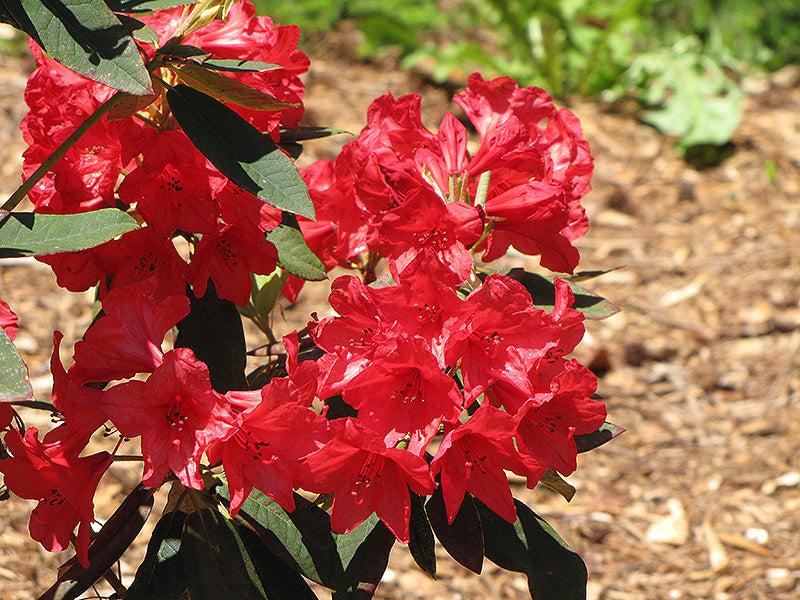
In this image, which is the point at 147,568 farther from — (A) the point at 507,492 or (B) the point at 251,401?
(A) the point at 507,492

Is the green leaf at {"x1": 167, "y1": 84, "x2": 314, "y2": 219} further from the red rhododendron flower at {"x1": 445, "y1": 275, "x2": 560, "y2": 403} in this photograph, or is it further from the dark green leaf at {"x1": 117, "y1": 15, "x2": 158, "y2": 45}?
the red rhododendron flower at {"x1": 445, "y1": 275, "x2": 560, "y2": 403}

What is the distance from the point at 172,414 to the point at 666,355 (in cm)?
244

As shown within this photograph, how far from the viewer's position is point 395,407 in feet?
3.06

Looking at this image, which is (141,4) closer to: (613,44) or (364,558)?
(364,558)

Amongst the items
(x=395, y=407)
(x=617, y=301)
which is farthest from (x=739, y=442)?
(x=395, y=407)

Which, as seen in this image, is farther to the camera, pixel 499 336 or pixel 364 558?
pixel 364 558

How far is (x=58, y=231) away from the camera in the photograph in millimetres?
840

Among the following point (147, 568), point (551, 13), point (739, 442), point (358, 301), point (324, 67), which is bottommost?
point (739, 442)

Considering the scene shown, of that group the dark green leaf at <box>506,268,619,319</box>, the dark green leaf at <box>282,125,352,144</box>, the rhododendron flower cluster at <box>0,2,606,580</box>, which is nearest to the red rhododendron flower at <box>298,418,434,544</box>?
the rhododendron flower cluster at <box>0,2,606,580</box>

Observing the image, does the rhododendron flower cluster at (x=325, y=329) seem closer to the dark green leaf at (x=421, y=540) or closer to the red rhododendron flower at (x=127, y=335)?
the red rhododendron flower at (x=127, y=335)

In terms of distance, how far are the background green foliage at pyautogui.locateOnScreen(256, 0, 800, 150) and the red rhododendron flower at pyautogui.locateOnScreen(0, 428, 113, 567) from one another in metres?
3.40

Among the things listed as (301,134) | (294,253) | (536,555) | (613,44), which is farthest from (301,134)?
(613,44)

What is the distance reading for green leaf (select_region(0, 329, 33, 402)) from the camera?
711mm

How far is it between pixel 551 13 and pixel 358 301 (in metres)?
3.82
